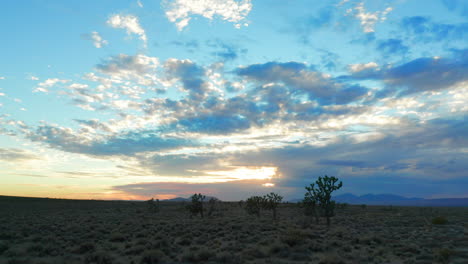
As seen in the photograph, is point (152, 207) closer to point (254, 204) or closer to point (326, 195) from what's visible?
Answer: point (254, 204)

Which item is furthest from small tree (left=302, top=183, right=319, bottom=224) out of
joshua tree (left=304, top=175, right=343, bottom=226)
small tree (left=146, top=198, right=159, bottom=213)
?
small tree (left=146, top=198, right=159, bottom=213)

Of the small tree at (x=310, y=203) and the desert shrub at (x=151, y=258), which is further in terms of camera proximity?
the small tree at (x=310, y=203)

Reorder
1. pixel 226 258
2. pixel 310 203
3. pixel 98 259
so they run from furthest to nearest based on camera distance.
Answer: pixel 310 203 → pixel 226 258 → pixel 98 259

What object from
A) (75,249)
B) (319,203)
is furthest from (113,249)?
(319,203)

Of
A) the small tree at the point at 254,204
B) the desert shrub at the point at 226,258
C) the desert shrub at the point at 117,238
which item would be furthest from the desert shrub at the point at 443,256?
the small tree at the point at 254,204

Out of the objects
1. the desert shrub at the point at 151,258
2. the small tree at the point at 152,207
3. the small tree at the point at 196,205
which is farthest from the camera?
the small tree at the point at 152,207

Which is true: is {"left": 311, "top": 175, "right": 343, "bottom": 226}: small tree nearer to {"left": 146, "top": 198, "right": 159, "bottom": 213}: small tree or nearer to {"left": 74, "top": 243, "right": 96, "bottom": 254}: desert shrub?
{"left": 74, "top": 243, "right": 96, "bottom": 254}: desert shrub

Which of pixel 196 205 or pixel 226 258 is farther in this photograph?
pixel 196 205

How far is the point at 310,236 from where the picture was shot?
25000 mm

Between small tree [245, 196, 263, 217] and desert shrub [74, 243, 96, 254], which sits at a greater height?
small tree [245, 196, 263, 217]

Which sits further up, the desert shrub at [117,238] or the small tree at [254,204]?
the small tree at [254,204]

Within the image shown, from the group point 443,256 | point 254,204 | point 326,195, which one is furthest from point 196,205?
point 443,256

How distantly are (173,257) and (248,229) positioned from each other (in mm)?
12980

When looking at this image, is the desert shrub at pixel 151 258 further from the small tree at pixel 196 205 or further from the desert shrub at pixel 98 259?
the small tree at pixel 196 205
